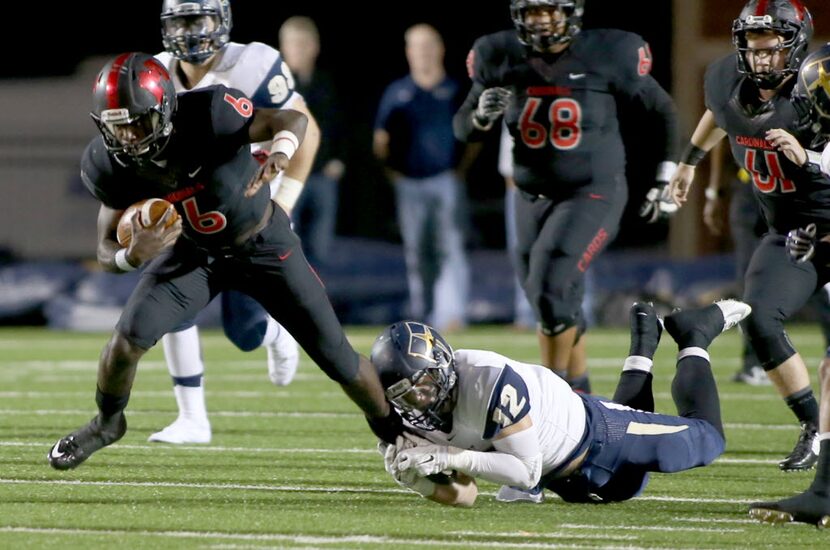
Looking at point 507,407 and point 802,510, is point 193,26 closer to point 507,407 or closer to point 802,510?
point 507,407

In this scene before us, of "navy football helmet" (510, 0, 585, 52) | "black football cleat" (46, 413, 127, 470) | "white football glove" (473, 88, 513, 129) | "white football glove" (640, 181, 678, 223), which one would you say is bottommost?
"black football cleat" (46, 413, 127, 470)

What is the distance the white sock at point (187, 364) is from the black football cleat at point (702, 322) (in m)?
1.77

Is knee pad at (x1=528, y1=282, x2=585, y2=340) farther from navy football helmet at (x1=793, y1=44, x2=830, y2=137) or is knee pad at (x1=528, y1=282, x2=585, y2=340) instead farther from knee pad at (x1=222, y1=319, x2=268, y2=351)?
navy football helmet at (x1=793, y1=44, x2=830, y2=137)

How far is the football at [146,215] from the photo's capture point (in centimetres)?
395

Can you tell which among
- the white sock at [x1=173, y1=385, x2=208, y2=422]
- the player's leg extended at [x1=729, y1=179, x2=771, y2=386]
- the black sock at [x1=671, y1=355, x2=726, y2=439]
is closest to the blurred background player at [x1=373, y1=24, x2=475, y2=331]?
the player's leg extended at [x1=729, y1=179, x2=771, y2=386]

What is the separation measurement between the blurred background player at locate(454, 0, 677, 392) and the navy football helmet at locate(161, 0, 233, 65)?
3.48 ft

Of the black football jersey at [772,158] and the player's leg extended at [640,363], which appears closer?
the player's leg extended at [640,363]

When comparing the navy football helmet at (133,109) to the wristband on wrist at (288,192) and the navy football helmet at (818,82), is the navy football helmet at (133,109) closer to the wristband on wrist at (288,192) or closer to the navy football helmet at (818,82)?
the wristband on wrist at (288,192)

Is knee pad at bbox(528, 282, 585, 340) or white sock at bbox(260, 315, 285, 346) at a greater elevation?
knee pad at bbox(528, 282, 585, 340)

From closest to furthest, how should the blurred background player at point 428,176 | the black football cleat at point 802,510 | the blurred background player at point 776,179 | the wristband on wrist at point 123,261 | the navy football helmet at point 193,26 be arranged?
1. the black football cleat at point 802,510
2. the wristband on wrist at point 123,261
3. the blurred background player at point 776,179
4. the navy football helmet at point 193,26
5. the blurred background player at point 428,176

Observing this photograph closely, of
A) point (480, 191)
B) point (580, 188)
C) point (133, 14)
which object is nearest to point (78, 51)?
point (133, 14)

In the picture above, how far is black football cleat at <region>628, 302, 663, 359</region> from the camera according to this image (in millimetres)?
4418

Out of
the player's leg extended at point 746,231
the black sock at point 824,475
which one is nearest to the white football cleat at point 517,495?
the black sock at point 824,475

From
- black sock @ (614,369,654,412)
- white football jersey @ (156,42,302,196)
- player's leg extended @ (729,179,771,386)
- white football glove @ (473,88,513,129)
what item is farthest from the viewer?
player's leg extended @ (729,179,771,386)
